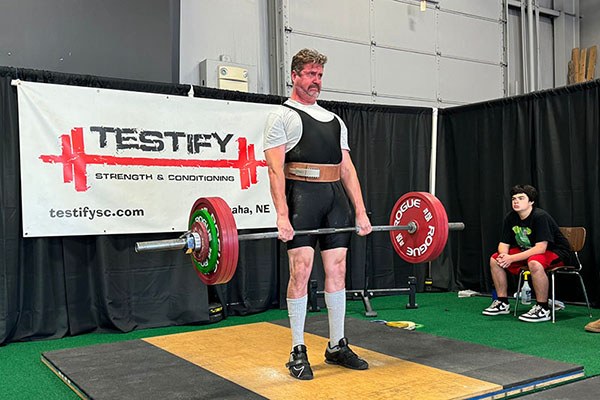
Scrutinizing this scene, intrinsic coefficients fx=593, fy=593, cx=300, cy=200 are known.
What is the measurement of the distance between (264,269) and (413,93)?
2998mm

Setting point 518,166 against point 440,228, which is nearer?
point 440,228

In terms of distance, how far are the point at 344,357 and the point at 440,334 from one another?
1235 millimetres

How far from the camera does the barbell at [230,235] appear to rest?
2482 mm

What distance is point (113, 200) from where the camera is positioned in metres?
4.13

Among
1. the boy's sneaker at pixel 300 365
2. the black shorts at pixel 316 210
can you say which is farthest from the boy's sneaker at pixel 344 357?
the black shorts at pixel 316 210

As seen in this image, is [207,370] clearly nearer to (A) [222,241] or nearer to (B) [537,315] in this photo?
(A) [222,241]

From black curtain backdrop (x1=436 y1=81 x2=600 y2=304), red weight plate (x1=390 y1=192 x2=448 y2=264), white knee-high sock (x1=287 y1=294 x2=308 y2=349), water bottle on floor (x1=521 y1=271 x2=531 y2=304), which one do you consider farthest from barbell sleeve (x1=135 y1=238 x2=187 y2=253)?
black curtain backdrop (x1=436 y1=81 x2=600 y2=304)

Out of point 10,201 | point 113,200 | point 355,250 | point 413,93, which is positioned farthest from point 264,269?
point 413,93

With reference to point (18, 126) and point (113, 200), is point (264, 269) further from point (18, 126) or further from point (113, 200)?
point (18, 126)

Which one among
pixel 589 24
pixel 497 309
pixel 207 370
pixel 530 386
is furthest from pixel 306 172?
pixel 589 24

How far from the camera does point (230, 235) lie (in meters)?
2.47

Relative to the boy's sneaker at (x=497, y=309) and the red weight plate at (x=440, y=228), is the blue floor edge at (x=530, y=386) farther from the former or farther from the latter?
the boy's sneaker at (x=497, y=309)

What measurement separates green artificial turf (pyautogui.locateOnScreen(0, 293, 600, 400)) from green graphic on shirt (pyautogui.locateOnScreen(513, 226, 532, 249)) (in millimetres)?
533

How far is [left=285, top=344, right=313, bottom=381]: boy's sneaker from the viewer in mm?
2641
